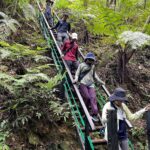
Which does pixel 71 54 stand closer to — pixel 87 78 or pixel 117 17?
pixel 87 78

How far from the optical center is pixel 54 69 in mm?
10594

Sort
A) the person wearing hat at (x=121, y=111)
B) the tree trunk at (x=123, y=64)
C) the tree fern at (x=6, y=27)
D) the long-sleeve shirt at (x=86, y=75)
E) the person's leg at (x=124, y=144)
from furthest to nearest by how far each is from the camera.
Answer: the tree trunk at (x=123, y=64), the tree fern at (x=6, y=27), the long-sleeve shirt at (x=86, y=75), the person's leg at (x=124, y=144), the person wearing hat at (x=121, y=111)

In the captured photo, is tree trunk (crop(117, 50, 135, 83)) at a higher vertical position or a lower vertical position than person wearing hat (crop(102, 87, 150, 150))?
lower

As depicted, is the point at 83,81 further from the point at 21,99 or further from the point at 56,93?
the point at 21,99

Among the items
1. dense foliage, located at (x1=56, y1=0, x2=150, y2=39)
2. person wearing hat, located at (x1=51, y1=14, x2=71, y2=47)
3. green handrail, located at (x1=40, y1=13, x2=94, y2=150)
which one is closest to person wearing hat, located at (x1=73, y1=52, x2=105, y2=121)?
green handrail, located at (x1=40, y1=13, x2=94, y2=150)

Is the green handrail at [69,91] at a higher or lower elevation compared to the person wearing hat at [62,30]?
lower

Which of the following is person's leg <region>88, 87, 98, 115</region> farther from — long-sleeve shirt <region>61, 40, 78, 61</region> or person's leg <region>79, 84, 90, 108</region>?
long-sleeve shirt <region>61, 40, 78, 61</region>

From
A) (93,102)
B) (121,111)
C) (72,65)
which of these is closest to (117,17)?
(72,65)

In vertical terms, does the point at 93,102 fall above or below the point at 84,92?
below

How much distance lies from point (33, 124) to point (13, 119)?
49cm

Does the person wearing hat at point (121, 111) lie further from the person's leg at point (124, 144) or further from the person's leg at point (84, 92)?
the person's leg at point (84, 92)

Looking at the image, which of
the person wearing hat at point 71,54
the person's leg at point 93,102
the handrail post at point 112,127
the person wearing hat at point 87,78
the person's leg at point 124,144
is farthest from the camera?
the person wearing hat at point 71,54

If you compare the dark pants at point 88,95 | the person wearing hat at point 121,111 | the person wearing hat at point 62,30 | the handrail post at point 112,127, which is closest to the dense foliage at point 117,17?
the person wearing hat at point 62,30

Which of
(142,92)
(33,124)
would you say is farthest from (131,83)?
(33,124)
